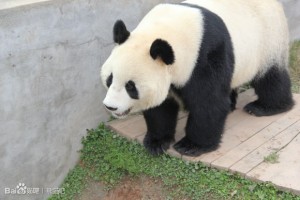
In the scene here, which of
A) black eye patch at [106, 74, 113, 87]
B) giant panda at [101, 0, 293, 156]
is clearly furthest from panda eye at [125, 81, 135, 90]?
black eye patch at [106, 74, 113, 87]

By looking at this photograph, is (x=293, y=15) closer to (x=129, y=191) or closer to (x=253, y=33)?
(x=253, y=33)

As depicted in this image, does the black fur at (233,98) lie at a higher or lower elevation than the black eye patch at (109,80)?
lower

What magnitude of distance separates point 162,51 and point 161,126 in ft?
3.56

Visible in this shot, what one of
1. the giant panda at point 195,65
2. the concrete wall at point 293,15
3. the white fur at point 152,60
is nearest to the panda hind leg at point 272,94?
the giant panda at point 195,65

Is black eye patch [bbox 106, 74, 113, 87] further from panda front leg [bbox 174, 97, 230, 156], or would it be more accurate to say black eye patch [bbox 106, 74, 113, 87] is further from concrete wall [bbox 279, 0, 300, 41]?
concrete wall [bbox 279, 0, 300, 41]

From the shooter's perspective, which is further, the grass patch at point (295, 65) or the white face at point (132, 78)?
the grass patch at point (295, 65)

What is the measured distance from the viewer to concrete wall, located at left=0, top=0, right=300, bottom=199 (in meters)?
3.71

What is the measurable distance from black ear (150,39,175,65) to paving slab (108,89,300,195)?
3.70 feet

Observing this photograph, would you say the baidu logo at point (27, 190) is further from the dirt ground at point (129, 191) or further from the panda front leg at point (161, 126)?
the panda front leg at point (161, 126)

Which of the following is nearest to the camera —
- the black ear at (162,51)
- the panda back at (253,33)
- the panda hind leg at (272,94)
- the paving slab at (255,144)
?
the black ear at (162,51)

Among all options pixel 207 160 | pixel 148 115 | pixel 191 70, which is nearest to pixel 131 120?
pixel 148 115

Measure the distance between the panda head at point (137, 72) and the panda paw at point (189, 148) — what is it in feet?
2.67

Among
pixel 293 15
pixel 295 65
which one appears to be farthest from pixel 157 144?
pixel 293 15

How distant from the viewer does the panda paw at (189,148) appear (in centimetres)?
400
